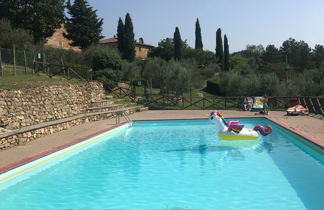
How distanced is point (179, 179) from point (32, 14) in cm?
3704

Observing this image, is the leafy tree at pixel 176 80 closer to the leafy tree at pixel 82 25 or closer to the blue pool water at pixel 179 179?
the blue pool water at pixel 179 179

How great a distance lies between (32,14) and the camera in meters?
38.6

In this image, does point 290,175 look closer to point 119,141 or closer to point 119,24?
point 119,141

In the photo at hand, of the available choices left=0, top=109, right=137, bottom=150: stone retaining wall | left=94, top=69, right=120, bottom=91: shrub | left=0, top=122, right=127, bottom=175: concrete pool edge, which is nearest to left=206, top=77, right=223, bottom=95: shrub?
left=94, top=69, right=120, bottom=91: shrub

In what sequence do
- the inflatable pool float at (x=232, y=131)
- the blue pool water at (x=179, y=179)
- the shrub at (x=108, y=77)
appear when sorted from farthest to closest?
the shrub at (x=108, y=77)
the inflatable pool float at (x=232, y=131)
the blue pool water at (x=179, y=179)

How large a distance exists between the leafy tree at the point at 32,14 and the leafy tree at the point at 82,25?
562 centimetres

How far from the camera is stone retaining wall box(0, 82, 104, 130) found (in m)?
12.7

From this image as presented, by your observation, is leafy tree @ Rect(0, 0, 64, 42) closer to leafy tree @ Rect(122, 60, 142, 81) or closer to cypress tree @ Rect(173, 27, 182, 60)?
leafy tree @ Rect(122, 60, 142, 81)

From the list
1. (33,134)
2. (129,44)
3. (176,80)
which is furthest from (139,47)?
(33,134)

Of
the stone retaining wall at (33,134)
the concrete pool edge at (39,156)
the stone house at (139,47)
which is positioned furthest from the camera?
the stone house at (139,47)

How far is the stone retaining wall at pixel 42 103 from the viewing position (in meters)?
12.7

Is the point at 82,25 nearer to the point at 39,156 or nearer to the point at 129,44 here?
the point at 129,44

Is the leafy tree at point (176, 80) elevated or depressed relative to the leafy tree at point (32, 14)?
depressed

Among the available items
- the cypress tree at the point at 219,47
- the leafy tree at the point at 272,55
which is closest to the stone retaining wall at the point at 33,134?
the cypress tree at the point at 219,47
